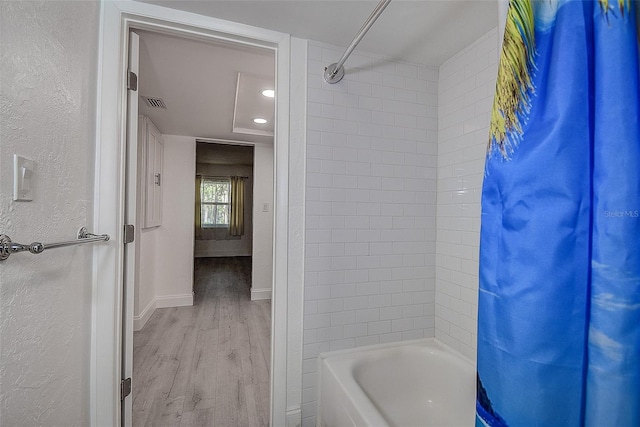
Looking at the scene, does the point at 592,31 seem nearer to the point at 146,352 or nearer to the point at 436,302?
the point at 436,302

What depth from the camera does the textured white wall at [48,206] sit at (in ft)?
2.53

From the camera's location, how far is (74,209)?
3.76ft

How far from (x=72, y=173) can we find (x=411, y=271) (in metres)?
1.81

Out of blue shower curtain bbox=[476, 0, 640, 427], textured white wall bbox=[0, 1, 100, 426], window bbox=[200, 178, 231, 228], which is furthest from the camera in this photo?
window bbox=[200, 178, 231, 228]

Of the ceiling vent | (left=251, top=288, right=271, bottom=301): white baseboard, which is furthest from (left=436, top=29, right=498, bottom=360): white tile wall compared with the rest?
(left=251, top=288, right=271, bottom=301): white baseboard

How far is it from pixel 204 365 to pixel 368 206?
191 centimetres

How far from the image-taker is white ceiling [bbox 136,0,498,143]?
4.42 feet

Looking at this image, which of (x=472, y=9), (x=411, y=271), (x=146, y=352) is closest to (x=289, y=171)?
(x=411, y=271)

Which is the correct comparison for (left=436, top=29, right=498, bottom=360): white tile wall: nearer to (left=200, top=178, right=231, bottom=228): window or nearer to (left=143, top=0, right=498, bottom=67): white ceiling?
(left=143, top=0, right=498, bottom=67): white ceiling

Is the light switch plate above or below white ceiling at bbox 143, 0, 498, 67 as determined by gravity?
below

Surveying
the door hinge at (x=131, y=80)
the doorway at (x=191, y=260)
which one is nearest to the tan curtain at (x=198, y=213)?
the doorway at (x=191, y=260)

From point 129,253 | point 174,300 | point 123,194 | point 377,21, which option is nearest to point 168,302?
point 174,300

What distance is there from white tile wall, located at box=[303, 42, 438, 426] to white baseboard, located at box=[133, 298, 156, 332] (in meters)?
2.29

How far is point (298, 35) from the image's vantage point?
1581mm
